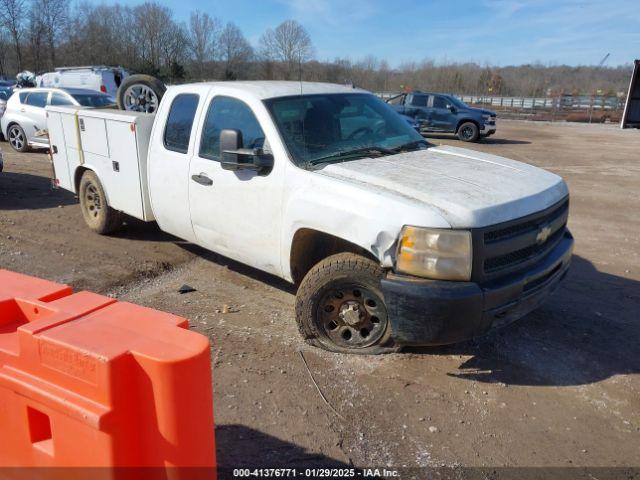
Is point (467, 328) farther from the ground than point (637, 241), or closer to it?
farther from the ground

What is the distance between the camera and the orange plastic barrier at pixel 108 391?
1.87 metres

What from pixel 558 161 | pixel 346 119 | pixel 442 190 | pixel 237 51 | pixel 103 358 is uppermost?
pixel 237 51

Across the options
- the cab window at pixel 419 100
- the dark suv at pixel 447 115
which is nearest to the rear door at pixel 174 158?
the dark suv at pixel 447 115

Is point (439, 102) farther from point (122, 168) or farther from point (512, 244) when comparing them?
point (512, 244)

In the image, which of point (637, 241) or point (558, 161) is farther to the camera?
point (558, 161)

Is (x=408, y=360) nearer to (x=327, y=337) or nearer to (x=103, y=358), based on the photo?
(x=327, y=337)

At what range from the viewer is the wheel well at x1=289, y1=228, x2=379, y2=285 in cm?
377

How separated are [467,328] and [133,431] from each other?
1.98 meters

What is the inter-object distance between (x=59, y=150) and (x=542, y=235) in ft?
19.4

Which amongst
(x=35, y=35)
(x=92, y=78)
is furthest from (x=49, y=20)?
(x=92, y=78)

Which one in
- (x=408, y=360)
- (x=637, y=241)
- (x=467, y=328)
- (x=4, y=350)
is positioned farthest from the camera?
(x=637, y=241)

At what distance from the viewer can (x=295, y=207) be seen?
3.68 meters

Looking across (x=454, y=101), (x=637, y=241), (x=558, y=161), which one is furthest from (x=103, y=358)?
(x=454, y=101)

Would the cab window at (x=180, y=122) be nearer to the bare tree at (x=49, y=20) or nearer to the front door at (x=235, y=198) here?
the front door at (x=235, y=198)
